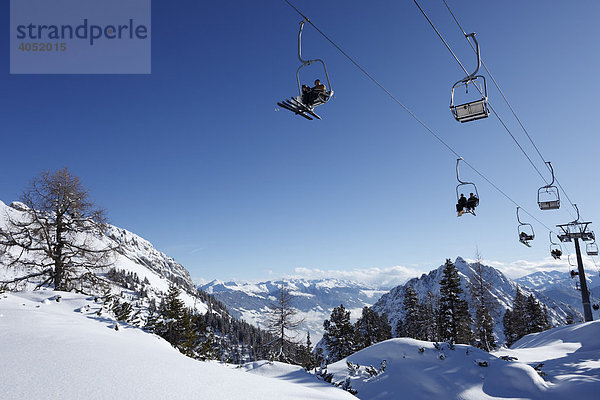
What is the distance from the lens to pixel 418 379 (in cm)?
1223

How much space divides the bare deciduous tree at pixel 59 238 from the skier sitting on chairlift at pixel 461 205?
20.0 meters

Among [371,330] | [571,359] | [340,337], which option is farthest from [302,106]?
[371,330]

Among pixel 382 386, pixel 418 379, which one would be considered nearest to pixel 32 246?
pixel 382 386

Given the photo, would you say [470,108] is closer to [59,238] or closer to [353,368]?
[353,368]

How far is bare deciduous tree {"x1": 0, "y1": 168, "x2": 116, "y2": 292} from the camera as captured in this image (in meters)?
16.4

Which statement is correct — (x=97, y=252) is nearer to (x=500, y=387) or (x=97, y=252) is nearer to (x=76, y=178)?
(x=76, y=178)

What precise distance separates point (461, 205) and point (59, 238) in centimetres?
2229

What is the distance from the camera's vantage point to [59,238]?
57.4 ft

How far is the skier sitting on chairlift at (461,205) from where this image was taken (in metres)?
14.4

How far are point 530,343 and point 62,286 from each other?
1561 inches

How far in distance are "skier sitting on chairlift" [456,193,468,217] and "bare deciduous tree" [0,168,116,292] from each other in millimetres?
20040

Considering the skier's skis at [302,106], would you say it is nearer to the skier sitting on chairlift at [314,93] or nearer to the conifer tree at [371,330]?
the skier sitting on chairlift at [314,93]

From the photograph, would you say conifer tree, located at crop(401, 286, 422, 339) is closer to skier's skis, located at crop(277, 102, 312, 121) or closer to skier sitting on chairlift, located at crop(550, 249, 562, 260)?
skier sitting on chairlift, located at crop(550, 249, 562, 260)

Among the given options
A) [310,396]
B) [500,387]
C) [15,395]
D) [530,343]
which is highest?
[15,395]
